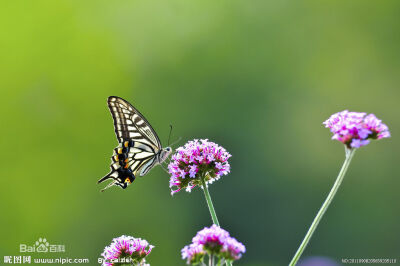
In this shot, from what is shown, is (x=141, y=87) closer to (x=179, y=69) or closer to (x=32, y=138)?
(x=179, y=69)

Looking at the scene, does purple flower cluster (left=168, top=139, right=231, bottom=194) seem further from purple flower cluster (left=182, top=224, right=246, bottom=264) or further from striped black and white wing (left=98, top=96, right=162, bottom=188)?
purple flower cluster (left=182, top=224, right=246, bottom=264)

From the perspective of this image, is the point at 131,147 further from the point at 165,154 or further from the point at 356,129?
the point at 356,129

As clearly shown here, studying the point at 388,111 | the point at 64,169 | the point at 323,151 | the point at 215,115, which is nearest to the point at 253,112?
the point at 215,115

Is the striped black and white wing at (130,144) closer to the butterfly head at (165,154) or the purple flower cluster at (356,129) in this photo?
the butterfly head at (165,154)

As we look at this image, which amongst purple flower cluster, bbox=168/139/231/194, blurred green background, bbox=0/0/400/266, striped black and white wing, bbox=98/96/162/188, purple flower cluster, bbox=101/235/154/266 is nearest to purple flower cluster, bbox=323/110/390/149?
purple flower cluster, bbox=168/139/231/194

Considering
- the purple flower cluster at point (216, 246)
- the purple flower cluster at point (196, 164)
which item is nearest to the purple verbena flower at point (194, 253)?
the purple flower cluster at point (216, 246)

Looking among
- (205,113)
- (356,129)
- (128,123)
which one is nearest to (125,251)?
(128,123)
